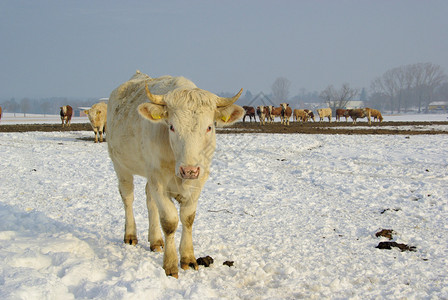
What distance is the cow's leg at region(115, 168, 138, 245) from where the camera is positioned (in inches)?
194

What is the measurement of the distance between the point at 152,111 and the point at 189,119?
379 mm

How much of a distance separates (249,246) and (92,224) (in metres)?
2.46

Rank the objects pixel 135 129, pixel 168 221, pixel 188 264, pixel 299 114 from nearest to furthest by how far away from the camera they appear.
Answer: pixel 168 221 → pixel 188 264 → pixel 135 129 → pixel 299 114

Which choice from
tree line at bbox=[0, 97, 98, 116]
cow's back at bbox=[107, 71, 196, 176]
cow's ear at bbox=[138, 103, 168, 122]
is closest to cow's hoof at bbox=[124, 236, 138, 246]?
cow's back at bbox=[107, 71, 196, 176]

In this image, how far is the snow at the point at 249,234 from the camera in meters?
3.47

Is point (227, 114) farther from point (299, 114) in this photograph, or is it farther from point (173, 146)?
point (299, 114)

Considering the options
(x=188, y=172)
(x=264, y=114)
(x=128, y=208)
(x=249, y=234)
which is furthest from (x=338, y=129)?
(x=188, y=172)

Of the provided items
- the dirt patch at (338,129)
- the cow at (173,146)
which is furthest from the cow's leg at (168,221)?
the dirt patch at (338,129)

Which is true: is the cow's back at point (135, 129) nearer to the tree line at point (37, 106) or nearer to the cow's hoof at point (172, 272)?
the cow's hoof at point (172, 272)

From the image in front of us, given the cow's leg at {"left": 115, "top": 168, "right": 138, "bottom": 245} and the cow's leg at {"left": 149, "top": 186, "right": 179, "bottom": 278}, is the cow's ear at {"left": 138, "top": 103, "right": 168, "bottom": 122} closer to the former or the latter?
the cow's leg at {"left": 149, "top": 186, "right": 179, "bottom": 278}

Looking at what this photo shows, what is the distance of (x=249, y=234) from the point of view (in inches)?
207

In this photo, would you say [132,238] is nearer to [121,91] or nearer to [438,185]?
[121,91]

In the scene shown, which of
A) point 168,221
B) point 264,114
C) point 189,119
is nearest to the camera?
point 189,119

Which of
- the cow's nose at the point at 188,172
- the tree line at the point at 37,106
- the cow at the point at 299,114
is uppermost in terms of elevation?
the tree line at the point at 37,106
